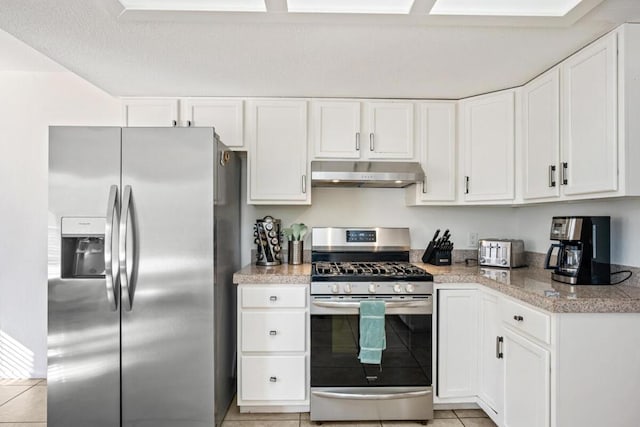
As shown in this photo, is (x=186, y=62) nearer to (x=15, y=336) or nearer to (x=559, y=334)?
(x=559, y=334)

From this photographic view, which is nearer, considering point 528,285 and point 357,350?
point 528,285

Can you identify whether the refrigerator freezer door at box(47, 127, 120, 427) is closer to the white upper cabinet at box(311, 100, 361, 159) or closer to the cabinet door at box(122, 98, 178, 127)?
the cabinet door at box(122, 98, 178, 127)

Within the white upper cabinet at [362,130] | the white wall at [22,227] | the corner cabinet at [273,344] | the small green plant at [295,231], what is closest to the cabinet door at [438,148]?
the white upper cabinet at [362,130]

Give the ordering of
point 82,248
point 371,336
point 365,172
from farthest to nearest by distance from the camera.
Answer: point 365,172, point 371,336, point 82,248

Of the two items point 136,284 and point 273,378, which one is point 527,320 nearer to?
point 273,378

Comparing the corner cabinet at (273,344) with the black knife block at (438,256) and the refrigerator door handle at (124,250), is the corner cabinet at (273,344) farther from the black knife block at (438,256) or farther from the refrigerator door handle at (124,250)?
the black knife block at (438,256)

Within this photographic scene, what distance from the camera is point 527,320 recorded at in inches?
70.6

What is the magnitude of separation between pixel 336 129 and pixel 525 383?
1973 millimetres

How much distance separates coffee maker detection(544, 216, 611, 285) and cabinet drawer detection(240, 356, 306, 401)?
5.54 ft

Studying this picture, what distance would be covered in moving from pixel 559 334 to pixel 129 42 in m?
2.58

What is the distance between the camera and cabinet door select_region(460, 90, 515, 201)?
252 cm

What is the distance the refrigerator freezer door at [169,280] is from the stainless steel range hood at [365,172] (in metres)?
0.81

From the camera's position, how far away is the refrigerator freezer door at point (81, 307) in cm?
202

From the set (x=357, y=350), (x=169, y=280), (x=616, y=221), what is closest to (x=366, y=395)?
(x=357, y=350)
